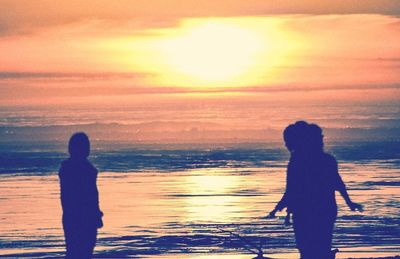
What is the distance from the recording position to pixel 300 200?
12.7 m

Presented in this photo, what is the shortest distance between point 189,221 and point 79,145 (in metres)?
15.4

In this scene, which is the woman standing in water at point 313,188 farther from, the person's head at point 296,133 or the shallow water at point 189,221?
the shallow water at point 189,221

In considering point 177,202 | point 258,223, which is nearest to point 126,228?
point 258,223

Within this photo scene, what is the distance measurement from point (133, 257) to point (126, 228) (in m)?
4.99

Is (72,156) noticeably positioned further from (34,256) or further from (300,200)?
(34,256)

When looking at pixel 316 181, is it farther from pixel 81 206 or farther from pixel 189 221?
pixel 189 221

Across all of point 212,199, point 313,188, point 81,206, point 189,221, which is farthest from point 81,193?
point 212,199

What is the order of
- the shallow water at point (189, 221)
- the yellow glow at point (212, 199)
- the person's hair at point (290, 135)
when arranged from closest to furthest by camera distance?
the person's hair at point (290, 135) < the shallow water at point (189, 221) < the yellow glow at point (212, 199)

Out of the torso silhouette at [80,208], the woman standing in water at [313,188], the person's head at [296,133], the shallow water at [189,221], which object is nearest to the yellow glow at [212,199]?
the shallow water at [189,221]

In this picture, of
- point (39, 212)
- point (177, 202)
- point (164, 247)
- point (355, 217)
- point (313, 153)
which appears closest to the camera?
point (313, 153)

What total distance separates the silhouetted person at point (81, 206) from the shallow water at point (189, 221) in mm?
2319

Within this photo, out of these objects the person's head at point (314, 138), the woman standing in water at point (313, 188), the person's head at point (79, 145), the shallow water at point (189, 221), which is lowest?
the woman standing in water at point (313, 188)

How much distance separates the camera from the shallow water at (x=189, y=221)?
70.6 feet

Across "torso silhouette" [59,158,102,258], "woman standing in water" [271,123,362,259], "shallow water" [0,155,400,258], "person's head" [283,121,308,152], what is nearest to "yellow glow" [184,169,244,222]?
"shallow water" [0,155,400,258]
